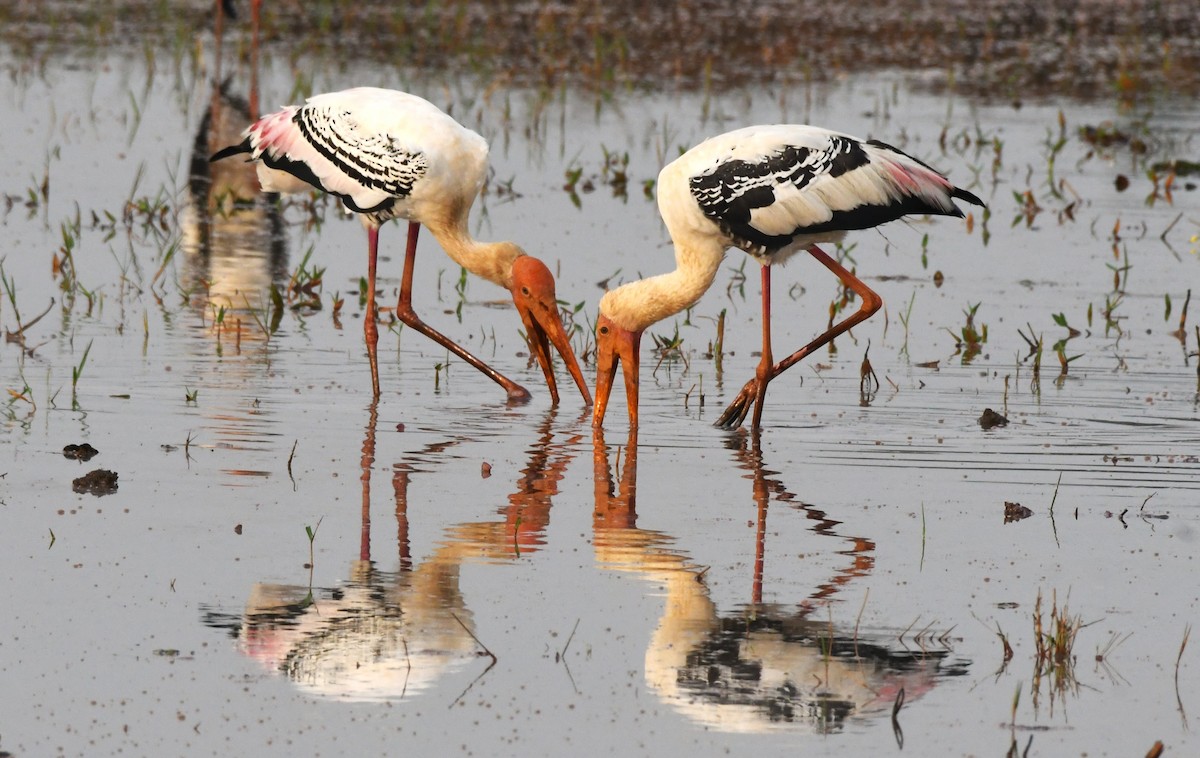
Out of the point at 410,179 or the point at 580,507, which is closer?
the point at 580,507

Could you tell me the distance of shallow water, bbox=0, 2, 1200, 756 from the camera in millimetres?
4586

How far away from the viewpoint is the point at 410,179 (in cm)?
838

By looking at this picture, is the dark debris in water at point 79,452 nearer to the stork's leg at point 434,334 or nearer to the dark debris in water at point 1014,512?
the stork's leg at point 434,334

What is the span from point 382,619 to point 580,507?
1378 millimetres

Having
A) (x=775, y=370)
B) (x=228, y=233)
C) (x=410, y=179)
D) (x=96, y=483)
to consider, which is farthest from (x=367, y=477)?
(x=228, y=233)

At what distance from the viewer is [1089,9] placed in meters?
23.0

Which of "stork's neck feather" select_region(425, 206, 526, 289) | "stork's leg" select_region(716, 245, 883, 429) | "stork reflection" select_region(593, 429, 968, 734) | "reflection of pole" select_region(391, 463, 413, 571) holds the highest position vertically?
"stork's neck feather" select_region(425, 206, 526, 289)

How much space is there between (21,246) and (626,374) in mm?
4438

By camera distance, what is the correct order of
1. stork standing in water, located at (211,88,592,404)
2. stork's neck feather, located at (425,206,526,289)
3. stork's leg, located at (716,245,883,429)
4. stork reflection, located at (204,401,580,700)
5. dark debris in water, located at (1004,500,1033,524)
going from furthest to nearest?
stork's neck feather, located at (425,206,526,289)
stork standing in water, located at (211,88,592,404)
stork's leg, located at (716,245,883,429)
dark debris in water, located at (1004,500,1033,524)
stork reflection, located at (204,401,580,700)

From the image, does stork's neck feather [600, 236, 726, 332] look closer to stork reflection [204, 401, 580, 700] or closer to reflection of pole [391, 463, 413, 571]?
reflection of pole [391, 463, 413, 571]

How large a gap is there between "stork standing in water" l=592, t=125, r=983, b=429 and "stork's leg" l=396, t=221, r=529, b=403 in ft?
1.66

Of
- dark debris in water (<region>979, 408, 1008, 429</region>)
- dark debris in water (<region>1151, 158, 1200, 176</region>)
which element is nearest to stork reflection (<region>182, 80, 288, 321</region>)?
dark debris in water (<region>979, 408, 1008, 429</region>)

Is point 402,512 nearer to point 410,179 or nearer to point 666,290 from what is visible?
point 666,290

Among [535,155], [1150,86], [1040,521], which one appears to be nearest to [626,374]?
[1040,521]
